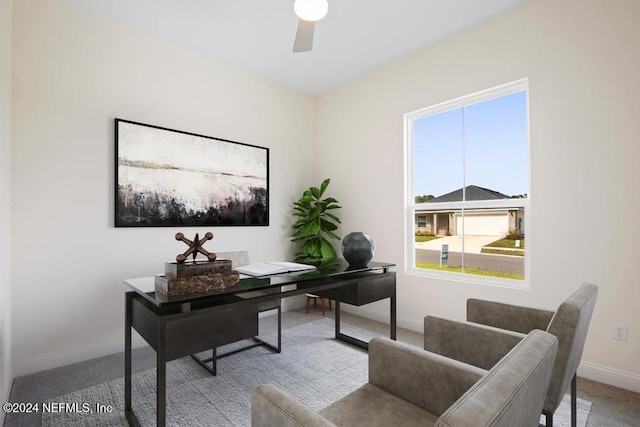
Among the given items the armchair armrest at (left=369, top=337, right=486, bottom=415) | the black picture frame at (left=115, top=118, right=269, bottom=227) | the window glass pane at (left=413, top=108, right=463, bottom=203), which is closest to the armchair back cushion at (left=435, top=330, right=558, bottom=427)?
the armchair armrest at (left=369, top=337, right=486, bottom=415)

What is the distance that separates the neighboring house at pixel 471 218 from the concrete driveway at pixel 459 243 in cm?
4

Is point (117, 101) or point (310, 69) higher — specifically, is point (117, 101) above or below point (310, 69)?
below

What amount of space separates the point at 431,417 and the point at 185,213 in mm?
2772

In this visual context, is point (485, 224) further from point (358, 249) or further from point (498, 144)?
point (358, 249)

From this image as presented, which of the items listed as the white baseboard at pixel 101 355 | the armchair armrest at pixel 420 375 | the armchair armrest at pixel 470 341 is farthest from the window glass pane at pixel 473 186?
the armchair armrest at pixel 420 375

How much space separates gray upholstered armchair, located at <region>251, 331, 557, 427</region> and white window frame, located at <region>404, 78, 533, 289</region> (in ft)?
6.49

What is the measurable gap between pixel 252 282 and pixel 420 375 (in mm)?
953

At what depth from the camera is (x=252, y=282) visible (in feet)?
5.80

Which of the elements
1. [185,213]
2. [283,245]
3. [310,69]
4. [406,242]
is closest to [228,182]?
[185,213]

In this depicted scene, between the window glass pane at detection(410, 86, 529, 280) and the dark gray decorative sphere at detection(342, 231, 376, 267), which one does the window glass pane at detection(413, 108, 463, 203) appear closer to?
the window glass pane at detection(410, 86, 529, 280)

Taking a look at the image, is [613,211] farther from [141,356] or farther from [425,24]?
[141,356]

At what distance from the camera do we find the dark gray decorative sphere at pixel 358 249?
242 centimetres

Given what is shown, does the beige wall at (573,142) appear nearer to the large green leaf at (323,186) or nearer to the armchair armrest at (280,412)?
the large green leaf at (323,186)

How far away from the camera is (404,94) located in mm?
3521
